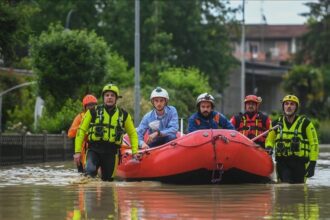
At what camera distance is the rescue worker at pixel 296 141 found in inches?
690

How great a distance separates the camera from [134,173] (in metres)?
18.8

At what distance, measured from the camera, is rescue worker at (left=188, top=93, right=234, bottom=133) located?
18.2 metres

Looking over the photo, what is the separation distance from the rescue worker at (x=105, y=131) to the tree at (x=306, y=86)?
5788 cm

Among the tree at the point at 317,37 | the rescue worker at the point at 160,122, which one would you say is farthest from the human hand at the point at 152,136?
the tree at the point at 317,37

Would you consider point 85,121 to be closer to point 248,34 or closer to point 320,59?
point 320,59

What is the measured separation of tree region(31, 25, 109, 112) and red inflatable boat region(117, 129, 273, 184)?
63.0ft

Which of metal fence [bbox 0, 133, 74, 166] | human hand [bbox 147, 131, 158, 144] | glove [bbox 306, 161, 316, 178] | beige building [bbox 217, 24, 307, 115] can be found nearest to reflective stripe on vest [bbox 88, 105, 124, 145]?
human hand [bbox 147, 131, 158, 144]

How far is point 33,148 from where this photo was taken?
1197 inches

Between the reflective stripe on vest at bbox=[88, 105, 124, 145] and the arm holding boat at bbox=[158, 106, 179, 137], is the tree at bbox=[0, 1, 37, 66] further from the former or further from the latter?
the reflective stripe on vest at bbox=[88, 105, 124, 145]

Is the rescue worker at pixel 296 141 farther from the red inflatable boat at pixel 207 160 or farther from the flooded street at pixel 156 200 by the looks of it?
the red inflatable boat at pixel 207 160

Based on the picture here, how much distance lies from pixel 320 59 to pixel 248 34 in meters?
25.1

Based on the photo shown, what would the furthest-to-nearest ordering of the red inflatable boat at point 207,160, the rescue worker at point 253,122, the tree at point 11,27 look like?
the tree at point 11,27 → the rescue worker at point 253,122 → the red inflatable boat at point 207,160

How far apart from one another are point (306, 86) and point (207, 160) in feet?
194

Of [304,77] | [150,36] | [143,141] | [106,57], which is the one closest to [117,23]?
[150,36]
